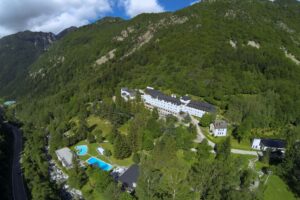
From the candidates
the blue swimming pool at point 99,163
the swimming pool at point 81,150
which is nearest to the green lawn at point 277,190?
the blue swimming pool at point 99,163

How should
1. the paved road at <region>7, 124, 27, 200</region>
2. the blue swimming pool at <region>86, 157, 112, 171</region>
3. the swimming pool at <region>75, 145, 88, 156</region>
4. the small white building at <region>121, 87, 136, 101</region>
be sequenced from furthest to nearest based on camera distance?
the small white building at <region>121, 87, 136, 101</region> < the swimming pool at <region>75, 145, 88, 156</region> < the blue swimming pool at <region>86, 157, 112, 171</region> < the paved road at <region>7, 124, 27, 200</region>

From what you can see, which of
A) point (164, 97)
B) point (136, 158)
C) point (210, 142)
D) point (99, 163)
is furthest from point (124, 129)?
point (210, 142)

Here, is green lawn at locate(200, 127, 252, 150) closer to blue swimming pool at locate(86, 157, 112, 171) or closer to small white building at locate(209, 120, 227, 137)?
small white building at locate(209, 120, 227, 137)

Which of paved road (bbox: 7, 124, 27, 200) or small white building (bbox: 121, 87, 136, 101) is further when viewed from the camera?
small white building (bbox: 121, 87, 136, 101)

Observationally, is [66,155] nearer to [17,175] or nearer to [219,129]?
[17,175]

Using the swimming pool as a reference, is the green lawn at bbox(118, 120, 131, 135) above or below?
above

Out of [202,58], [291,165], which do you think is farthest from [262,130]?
[202,58]

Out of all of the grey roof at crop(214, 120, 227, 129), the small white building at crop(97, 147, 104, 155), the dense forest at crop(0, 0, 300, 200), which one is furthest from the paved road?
the grey roof at crop(214, 120, 227, 129)
